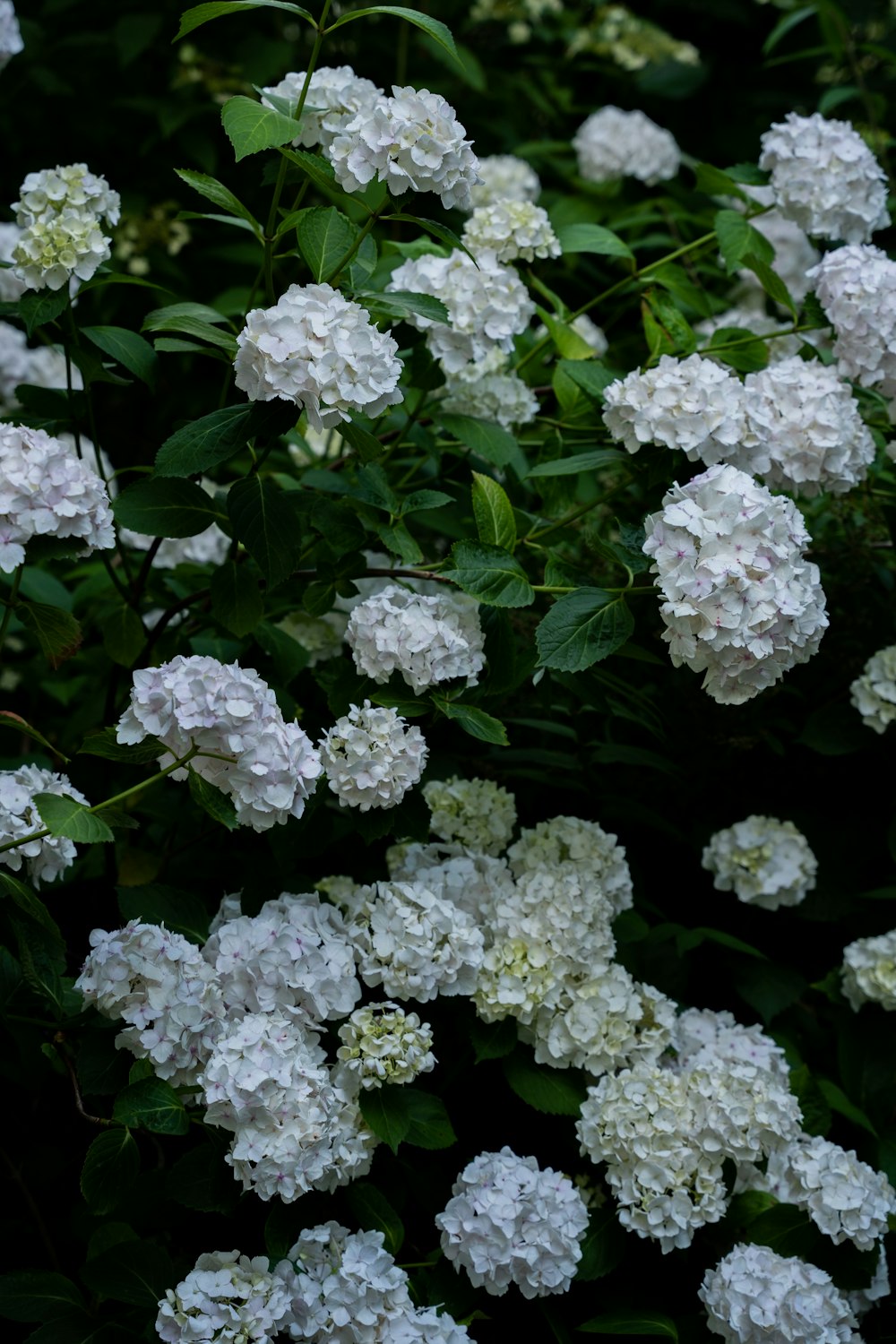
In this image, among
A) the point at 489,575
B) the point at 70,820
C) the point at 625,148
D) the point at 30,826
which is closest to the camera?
the point at 70,820

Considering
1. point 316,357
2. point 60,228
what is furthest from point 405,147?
point 60,228

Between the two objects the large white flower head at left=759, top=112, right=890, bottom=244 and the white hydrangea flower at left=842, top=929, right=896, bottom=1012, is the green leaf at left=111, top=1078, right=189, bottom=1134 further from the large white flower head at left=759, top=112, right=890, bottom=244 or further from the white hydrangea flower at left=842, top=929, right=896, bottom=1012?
the large white flower head at left=759, top=112, right=890, bottom=244

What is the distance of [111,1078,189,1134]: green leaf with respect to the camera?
5.25 feet

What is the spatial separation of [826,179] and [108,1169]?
6.63ft

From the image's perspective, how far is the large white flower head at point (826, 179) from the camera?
2340 millimetres

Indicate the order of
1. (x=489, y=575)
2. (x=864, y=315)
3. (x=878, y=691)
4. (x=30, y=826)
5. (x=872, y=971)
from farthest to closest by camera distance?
(x=878, y=691) < (x=872, y=971) < (x=864, y=315) < (x=489, y=575) < (x=30, y=826)

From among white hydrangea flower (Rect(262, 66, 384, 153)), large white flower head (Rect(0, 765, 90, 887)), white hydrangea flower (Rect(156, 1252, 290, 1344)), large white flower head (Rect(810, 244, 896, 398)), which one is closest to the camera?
white hydrangea flower (Rect(156, 1252, 290, 1344))

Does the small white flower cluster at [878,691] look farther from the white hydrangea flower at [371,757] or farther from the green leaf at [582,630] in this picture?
the white hydrangea flower at [371,757]

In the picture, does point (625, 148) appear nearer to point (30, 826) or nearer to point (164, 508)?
point (164, 508)

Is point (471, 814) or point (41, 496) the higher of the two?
point (41, 496)

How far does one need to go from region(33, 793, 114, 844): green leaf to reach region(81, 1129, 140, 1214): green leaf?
42cm

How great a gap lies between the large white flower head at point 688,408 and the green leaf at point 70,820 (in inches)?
37.6

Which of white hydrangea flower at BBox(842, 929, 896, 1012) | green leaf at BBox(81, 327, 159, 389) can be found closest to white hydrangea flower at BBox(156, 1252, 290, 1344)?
white hydrangea flower at BBox(842, 929, 896, 1012)

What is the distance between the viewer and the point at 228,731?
1.54 m
